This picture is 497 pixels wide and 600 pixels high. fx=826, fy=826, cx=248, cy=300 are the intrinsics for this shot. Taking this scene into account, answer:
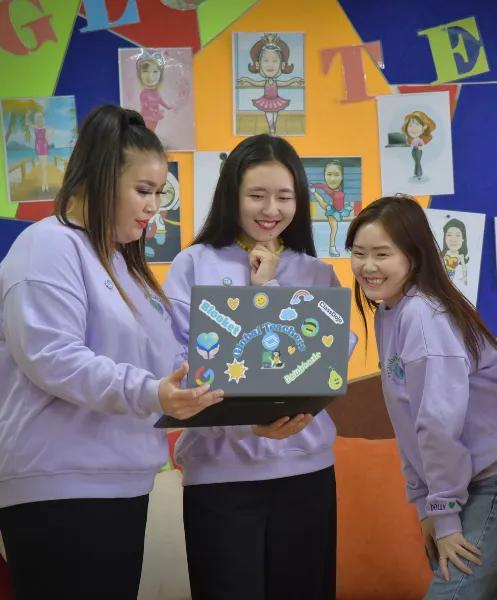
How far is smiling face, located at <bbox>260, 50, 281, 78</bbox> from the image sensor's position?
2803 millimetres

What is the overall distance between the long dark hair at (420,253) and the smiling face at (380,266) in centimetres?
1

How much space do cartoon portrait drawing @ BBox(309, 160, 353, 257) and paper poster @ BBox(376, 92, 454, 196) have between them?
0.50 ft

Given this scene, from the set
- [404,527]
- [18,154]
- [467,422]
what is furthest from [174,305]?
[18,154]

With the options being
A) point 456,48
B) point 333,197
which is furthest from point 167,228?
point 456,48

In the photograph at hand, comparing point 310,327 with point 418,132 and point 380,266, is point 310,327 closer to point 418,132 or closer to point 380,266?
point 380,266

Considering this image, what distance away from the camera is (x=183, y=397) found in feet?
4.22

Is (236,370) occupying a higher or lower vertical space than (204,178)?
lower

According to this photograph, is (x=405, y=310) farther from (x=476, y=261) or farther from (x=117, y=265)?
(x=476, y=261)

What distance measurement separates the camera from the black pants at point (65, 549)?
132 cm

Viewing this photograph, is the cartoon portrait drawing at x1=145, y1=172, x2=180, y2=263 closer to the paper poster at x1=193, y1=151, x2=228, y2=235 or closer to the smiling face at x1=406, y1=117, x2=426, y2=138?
the paper poster at x1=193, y1=151, x2=228, y2=235

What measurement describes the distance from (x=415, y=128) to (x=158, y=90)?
2.91ft

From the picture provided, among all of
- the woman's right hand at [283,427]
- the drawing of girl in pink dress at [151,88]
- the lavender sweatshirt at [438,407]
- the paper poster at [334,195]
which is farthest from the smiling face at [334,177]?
the woman's right hand at [283,427]

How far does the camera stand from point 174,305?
1770 mm


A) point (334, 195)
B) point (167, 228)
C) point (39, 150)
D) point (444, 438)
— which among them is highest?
point (39, 150)
